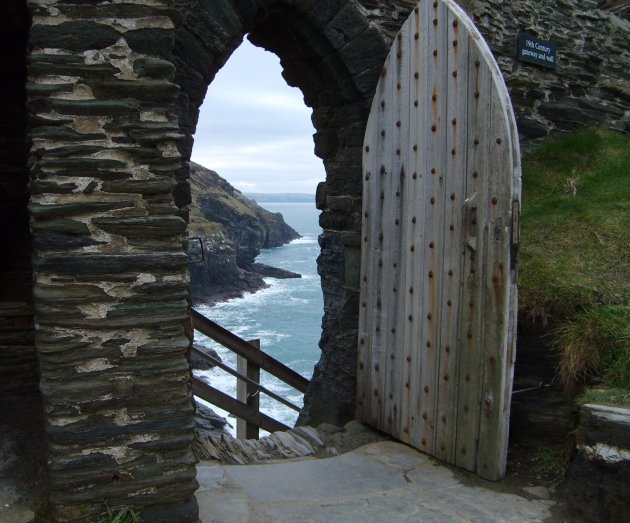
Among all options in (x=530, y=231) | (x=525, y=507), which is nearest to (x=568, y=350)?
(x=525, y=507)

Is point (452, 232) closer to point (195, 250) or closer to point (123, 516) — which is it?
point (123, 516)

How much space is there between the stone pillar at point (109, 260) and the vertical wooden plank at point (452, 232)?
5.79 ft

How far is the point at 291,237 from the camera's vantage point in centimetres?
8288

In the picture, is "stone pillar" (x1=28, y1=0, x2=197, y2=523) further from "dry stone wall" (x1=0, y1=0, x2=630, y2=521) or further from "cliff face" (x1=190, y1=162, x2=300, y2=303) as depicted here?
"cliff face" (x1=190, y1=162, x2=300, y2=303)

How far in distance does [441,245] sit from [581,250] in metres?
1.21

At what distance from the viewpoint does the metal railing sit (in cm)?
590

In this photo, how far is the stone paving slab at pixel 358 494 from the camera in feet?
10.5

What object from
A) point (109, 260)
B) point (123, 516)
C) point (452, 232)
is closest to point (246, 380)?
point (452, 232)

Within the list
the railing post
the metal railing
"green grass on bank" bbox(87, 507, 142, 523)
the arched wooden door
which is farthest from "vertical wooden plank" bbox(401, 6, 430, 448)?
the railing post

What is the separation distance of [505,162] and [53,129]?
2.30m

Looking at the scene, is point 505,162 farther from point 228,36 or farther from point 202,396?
point 202,396

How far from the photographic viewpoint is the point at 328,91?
4762mm

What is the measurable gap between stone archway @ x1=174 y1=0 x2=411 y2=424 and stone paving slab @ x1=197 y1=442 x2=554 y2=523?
40.4 inches

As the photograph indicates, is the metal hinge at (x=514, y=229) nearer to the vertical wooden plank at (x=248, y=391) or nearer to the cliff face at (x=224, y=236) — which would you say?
the vertical wooden plank at (x=248, y=391)
